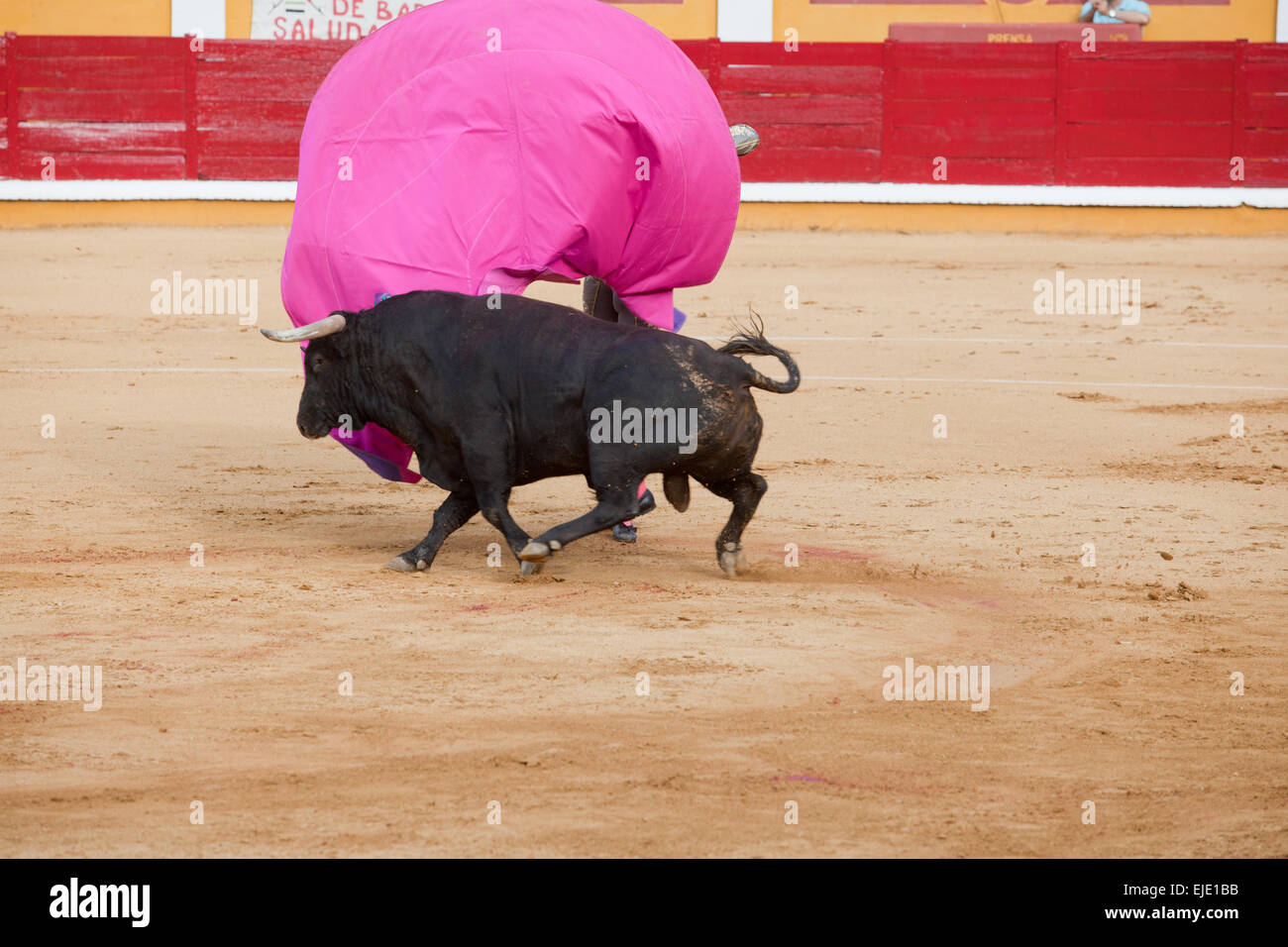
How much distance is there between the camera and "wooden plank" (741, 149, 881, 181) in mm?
15594

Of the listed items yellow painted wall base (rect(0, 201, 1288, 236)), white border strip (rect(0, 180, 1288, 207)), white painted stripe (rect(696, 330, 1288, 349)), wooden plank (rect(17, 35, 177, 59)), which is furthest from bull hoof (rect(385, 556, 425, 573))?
wooden plank (rect(17, 35, 177, 59))

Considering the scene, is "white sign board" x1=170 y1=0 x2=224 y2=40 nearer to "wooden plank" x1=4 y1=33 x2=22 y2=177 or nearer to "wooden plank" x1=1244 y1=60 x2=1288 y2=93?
"wooden plank" x1=4 y1=33 x2=22 y2=177

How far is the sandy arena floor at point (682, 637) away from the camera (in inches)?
132

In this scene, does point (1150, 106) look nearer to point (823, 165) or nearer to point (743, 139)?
point (823, 165)

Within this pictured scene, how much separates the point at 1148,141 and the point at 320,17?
777 centimetres

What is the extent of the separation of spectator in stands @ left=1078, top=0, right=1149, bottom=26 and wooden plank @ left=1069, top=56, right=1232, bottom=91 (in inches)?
39.9

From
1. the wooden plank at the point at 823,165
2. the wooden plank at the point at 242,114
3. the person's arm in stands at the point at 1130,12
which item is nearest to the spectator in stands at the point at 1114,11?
the person's arm in stands at the point at 1130,12

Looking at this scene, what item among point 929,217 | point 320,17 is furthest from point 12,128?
point 929,217

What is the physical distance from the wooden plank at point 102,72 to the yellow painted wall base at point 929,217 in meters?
1.25

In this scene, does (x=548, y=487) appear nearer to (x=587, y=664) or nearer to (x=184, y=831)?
(x=587, y=664)

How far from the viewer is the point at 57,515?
6055mm

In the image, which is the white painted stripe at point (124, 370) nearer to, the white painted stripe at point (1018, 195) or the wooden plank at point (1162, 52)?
the white painted stripe at point (1018, 195)

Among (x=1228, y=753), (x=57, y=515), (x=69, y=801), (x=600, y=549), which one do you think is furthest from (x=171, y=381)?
(x=1228, y=753)

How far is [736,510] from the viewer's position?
17.0ft
